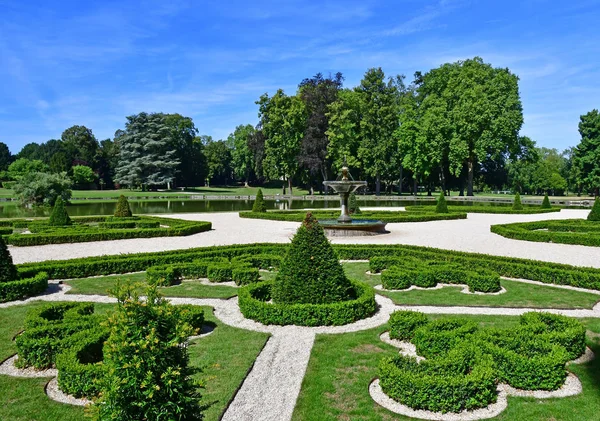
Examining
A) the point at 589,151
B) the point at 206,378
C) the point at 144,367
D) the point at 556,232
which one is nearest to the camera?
the point at 144,367

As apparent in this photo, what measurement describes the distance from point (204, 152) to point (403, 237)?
252ft

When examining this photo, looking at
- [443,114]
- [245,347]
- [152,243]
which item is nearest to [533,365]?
[245,347]

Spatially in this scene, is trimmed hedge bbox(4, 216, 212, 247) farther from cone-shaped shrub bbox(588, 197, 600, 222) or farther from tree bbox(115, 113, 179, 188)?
tree bbox(115, 113, 179, 188)

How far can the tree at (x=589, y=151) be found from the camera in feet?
193

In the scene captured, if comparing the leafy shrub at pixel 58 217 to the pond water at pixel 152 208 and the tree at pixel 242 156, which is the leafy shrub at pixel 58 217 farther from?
the tree at pixel 242 156

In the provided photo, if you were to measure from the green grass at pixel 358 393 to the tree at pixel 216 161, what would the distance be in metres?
85.2

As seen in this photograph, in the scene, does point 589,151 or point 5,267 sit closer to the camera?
point 5,267

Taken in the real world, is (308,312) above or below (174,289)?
above

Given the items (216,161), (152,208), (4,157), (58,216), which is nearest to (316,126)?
(152,208)

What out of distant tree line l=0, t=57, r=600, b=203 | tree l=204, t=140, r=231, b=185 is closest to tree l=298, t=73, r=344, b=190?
distant tree line l=0, t=57, r=600, b=203

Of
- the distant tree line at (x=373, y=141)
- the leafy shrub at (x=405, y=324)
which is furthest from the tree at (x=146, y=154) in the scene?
the leafy shrub at (x=405, y=324)

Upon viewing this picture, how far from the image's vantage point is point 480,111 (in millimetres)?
50781

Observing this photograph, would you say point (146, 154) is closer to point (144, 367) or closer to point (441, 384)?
point (441, 384)

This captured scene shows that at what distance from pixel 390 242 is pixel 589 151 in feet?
180
